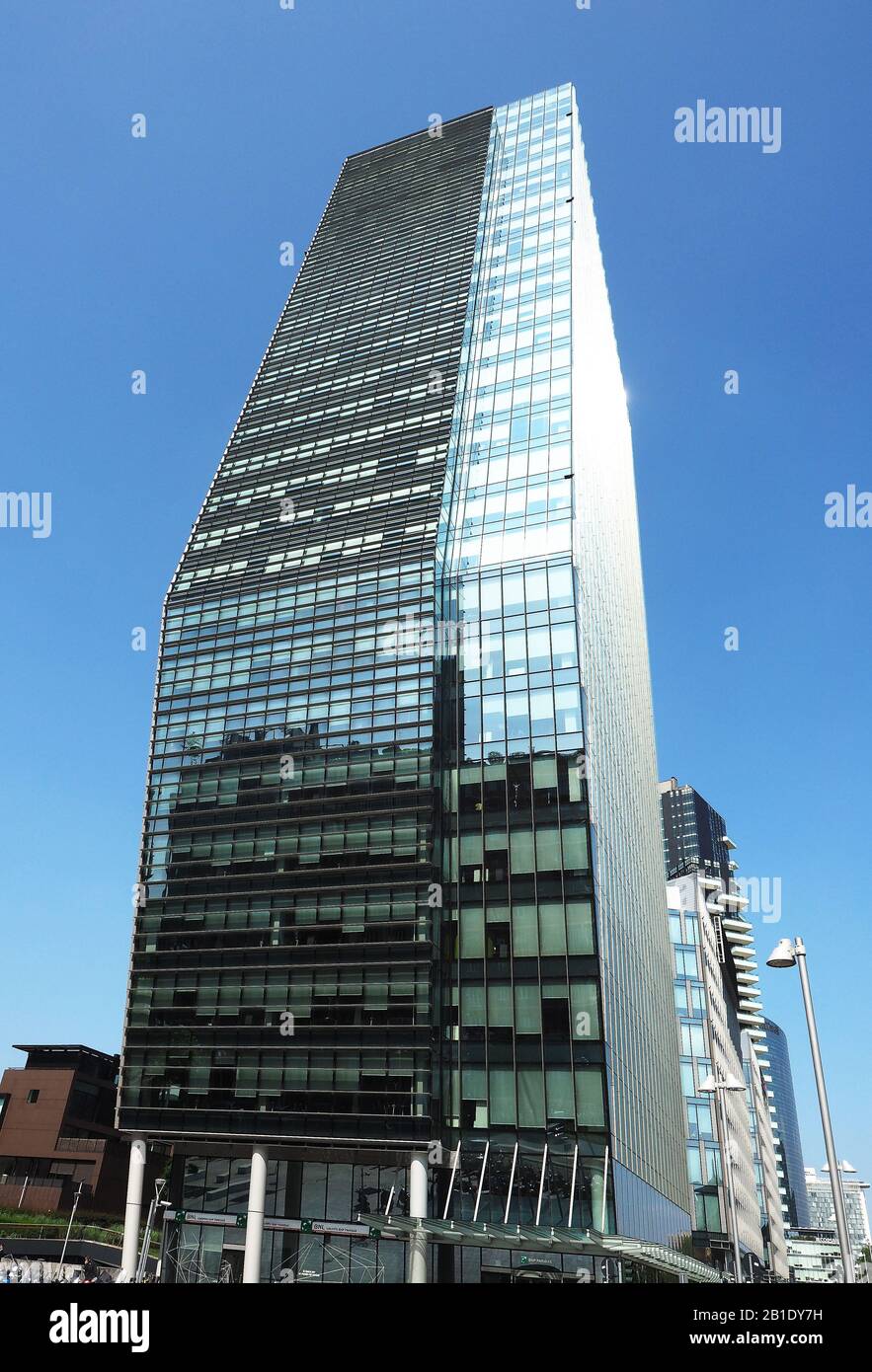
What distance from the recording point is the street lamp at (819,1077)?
2219cm

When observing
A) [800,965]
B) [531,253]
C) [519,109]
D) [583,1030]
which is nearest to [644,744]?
[531,253]

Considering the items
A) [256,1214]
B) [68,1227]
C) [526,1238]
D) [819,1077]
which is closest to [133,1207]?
[256,1214]

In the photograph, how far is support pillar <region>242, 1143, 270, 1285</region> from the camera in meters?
56.3

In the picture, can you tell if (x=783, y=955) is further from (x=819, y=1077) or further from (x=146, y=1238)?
(x=146, y=1238)

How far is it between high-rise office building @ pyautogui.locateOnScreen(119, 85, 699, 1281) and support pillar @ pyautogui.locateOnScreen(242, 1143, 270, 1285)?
0.21 metres

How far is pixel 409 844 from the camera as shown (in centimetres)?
6225

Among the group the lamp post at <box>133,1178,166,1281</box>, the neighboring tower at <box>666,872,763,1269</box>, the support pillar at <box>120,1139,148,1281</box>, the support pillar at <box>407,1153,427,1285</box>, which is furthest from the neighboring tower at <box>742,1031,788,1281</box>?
the support pillar at <box>120,1139,148,1281</box>

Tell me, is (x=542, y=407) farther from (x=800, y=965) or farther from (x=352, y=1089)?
(x=800, y=965)

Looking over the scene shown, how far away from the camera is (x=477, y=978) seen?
58781 millimetres

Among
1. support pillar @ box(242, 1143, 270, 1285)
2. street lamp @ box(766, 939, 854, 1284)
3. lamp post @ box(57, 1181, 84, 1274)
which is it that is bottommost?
lamp post @ box(57, 1181, 84, 1274)

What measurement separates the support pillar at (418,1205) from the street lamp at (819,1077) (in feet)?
105

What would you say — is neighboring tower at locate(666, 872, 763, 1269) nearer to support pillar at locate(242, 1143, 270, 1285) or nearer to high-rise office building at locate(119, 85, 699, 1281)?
high-rise office building at locate(119, 85, 699, 1281)

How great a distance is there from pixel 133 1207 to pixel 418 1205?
20300 millimetres

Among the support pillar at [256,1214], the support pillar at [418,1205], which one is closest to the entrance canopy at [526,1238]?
the support pillar at [418,1205]
